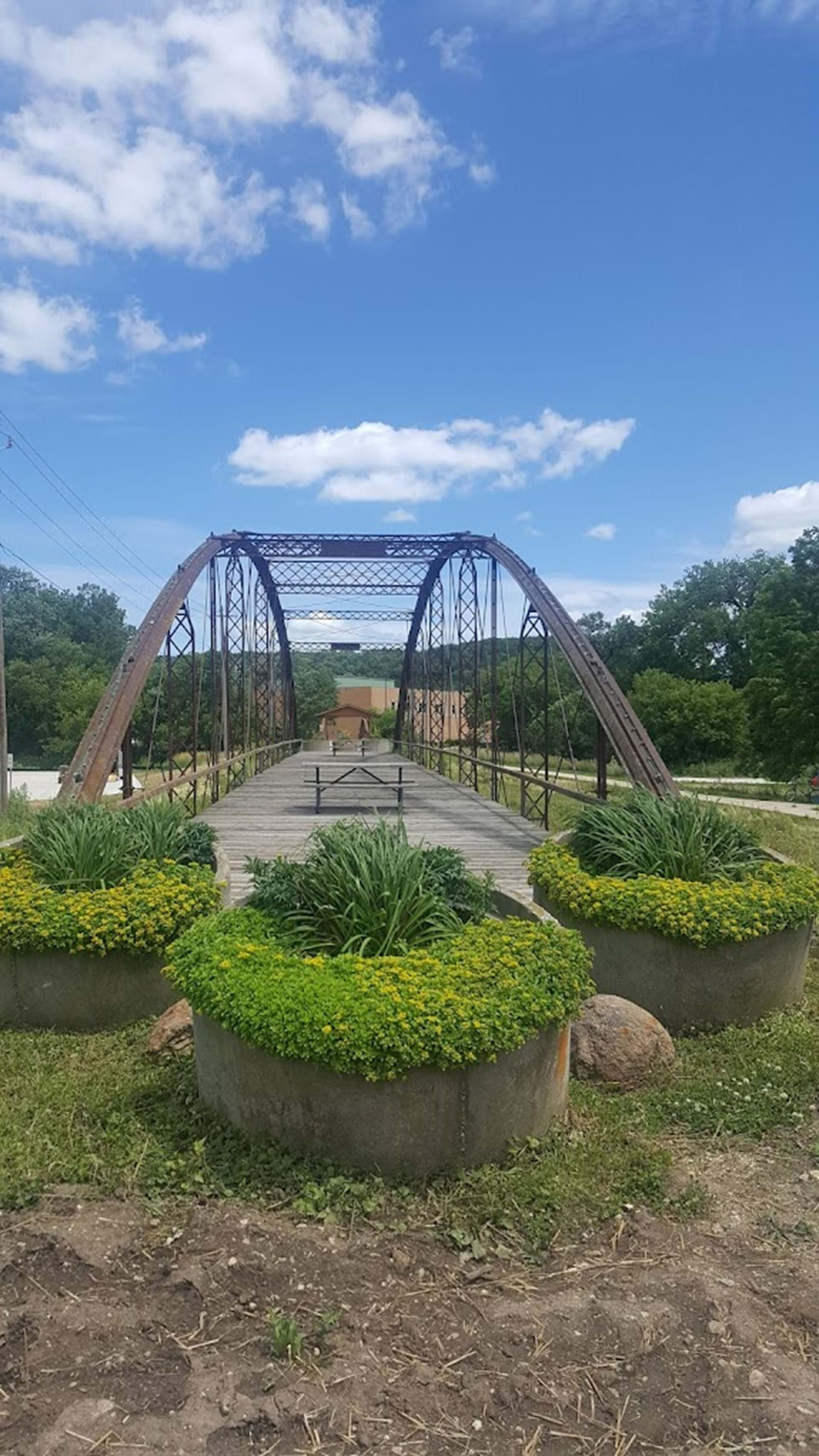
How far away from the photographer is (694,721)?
1743 inches

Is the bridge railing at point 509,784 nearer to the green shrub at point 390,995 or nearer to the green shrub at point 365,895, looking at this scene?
the green shrub at point 365,895

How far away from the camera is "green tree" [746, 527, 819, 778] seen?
1038 inches

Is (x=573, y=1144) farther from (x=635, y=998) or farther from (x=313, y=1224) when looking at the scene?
(x=635, y=998)

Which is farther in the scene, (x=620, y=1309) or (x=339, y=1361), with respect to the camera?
(x=620, y=1309)

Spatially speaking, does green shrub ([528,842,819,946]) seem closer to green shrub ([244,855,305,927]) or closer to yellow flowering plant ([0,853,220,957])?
green shrub ([244,855,305,927])

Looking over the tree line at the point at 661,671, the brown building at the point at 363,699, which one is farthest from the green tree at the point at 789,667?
the brown building at the point at 363,699

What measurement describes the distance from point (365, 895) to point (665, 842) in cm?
222

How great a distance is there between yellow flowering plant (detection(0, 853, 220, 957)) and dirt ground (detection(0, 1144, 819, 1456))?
4.98ft

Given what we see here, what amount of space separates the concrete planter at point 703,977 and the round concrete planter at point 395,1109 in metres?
1.46

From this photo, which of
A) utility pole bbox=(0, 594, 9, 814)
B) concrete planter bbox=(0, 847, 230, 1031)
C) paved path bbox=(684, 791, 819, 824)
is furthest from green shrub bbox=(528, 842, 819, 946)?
paved path bbox=(684, 791, 819, 824)

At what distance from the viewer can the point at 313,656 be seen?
74.9m

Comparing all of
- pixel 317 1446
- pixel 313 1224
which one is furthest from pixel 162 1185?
pixel 317 1446

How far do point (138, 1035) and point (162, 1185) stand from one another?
4.67ft

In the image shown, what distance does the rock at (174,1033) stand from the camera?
12.9 feet
